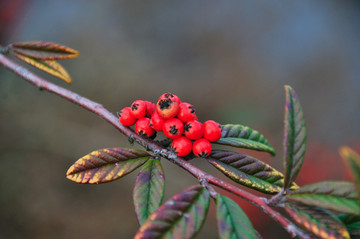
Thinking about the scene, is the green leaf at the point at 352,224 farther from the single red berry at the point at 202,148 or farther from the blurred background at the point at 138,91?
the blurred background at the point at 138,91

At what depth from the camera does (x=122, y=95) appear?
2762 millimetres

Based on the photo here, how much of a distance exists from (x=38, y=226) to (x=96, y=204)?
47 centimetres

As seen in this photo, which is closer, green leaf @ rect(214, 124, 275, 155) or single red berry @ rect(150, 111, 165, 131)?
single red berry @ rect(150, 111, 165, 131)

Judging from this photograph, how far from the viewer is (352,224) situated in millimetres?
616

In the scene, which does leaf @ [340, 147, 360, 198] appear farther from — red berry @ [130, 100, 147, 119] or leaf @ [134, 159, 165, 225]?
red berry @ [130, 100, 147, 119]

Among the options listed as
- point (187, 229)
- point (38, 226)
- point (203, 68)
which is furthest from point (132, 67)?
point (187, 229)

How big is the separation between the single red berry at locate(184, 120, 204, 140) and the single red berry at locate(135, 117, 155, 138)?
0.38ft

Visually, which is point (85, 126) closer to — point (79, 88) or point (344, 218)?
point (79, 88)

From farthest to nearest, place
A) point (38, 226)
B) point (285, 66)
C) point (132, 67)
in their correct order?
point (285, 66) → point (132, 67) → point (38, 226)

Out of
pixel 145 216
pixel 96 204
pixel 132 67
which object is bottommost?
pixel 96 204

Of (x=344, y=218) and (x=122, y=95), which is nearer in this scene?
(x=344, y=218)

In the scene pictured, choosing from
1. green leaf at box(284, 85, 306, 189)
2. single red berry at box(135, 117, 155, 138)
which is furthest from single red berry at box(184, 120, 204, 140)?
green leaf at box(284, 85, 306, 189)

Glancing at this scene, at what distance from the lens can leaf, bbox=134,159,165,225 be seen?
66 centimetres

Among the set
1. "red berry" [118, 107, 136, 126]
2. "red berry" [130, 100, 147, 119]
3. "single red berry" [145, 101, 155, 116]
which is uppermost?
"single red berry" [145, 101, 155, 116]
